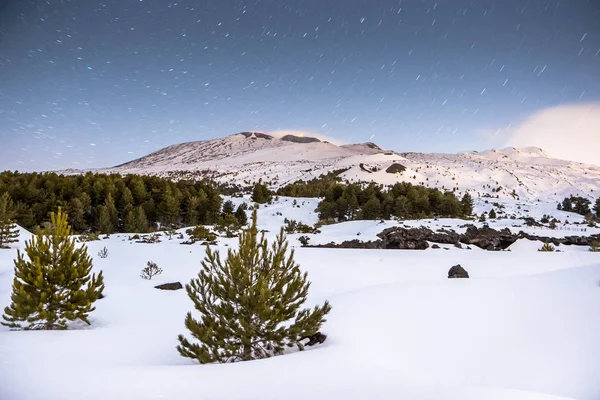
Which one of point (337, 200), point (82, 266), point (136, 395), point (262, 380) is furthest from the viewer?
point (337, 200)

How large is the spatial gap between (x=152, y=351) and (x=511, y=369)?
7304 mm

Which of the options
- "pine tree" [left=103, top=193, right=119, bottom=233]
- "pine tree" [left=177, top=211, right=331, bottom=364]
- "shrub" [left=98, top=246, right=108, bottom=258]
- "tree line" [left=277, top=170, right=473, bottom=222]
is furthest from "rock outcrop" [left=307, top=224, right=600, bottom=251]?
"pine tree" [left=103, top=193, right=119, bottom=233]

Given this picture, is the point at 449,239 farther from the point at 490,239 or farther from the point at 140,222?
the point at 140,222

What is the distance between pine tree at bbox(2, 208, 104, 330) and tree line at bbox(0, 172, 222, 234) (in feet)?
76.6

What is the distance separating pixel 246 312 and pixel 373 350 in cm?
264

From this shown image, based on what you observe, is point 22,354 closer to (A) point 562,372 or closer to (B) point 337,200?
(A) point 562,372

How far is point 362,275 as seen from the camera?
14188 mm

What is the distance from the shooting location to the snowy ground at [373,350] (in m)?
4.50

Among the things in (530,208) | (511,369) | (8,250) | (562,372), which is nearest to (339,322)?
(511,369)

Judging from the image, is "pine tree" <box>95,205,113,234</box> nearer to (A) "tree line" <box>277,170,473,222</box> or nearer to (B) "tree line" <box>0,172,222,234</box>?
(B) "tree line" <box>0,172,222,234</box>

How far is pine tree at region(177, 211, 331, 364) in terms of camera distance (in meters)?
5.96

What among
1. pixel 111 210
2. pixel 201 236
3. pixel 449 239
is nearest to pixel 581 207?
pixel 449 239

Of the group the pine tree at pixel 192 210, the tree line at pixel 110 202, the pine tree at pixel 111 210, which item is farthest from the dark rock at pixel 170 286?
the pine tree at pixel 192 210

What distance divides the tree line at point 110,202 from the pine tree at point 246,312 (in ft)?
87.6
